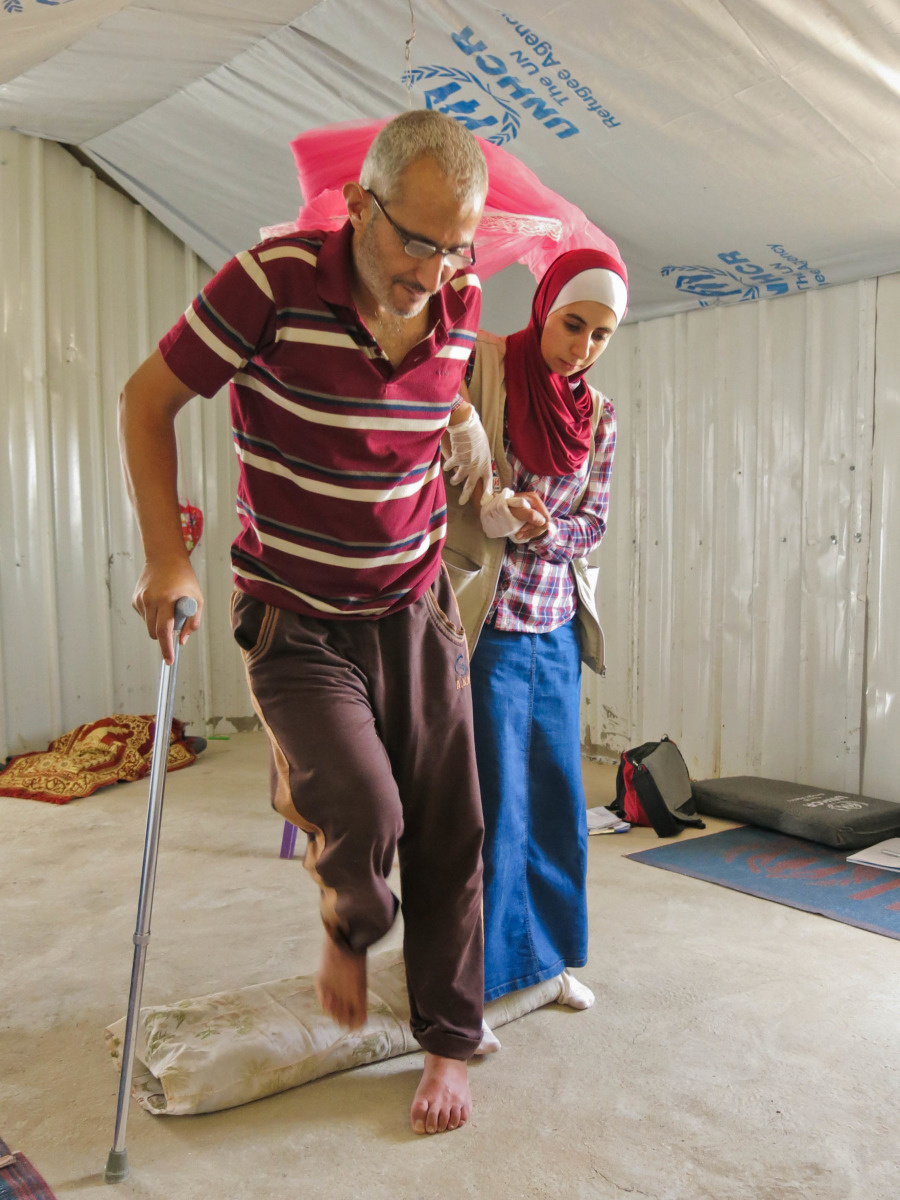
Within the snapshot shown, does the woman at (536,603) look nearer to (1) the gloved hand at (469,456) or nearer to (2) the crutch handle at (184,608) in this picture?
(1) the gloved hand at (469,456)

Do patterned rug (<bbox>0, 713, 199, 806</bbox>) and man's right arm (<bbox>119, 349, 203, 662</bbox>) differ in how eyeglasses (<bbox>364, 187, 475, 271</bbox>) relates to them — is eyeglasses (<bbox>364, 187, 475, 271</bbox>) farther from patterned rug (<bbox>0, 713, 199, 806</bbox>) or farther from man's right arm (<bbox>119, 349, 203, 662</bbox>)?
patterned rug (<bbox>0, 713, 199, 806</bbox>)

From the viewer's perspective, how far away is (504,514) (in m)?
1.97

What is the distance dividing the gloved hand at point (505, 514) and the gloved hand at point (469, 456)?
40 mm

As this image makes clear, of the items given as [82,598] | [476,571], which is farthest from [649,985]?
[82,598]

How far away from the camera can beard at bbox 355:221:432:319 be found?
1.43 m

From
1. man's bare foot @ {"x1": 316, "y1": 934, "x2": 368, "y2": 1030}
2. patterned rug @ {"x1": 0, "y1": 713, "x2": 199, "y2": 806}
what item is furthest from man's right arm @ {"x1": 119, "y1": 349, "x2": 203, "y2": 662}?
patterned rug @ {"x1": 0, "y1": 713, "x2": 199, "y2": 806}

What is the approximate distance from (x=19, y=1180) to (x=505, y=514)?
1.44 metres

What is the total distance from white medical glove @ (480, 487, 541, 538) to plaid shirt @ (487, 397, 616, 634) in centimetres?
11

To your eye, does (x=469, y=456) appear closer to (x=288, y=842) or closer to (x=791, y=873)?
(x=288, y=842)

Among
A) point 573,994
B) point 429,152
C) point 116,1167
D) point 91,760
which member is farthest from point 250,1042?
point 91,760

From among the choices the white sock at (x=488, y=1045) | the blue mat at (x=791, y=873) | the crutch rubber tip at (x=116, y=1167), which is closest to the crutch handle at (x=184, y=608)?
the crutch rubber tip at (x=116, y=1167)

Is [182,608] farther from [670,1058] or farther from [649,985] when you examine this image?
[649,985]

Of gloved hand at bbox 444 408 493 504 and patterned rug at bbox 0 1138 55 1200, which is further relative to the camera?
gloved hand at bbox 444 408 493 504

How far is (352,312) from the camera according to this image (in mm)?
1429
